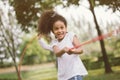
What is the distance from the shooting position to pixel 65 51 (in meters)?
4.17

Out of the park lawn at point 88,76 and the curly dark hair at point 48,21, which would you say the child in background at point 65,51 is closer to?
the curly dark hair at point 48,21

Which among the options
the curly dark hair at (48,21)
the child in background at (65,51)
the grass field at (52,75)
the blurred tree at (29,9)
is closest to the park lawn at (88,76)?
the grass field at (52,75)

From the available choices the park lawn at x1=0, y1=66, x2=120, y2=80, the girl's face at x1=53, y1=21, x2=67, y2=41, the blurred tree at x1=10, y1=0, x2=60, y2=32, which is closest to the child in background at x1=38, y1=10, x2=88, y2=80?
the girl's face at x1=53, y1=21, x2=67, y2=41

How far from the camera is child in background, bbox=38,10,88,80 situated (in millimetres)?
4277

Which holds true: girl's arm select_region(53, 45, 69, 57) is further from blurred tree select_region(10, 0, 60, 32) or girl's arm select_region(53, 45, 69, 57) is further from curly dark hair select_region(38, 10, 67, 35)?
blurred tree select_region(10, 0, 60, 32)

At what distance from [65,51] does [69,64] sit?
25 centimetres

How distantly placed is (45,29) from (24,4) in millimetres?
8769

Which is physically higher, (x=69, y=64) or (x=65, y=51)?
(x=65, y=51)

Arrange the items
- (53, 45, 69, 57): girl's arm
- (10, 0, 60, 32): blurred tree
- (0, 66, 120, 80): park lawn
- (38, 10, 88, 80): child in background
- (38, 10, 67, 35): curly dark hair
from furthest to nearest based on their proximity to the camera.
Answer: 1. (10, 0, 60, 32): blurred tree
2. (0, 66, 120, 80): park lawn
3. (38, 10, 67, 35): curly dark hair
4. (38, 10, 88, 80): child in background
5. (53, 45, 69, 57): girl's arm

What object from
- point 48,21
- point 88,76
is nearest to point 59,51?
point 48,21

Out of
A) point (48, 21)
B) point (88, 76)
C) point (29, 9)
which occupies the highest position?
point (29, 9)

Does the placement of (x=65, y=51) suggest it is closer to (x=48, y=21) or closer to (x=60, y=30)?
(x=60, y=30)

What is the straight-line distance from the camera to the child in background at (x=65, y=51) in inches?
168

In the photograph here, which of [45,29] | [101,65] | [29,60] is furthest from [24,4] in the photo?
[29,60]
